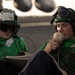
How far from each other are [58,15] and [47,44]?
0.63 ft

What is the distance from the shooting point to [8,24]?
79.5 inches

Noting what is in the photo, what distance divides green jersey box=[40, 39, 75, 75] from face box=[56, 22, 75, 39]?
0.11 ft

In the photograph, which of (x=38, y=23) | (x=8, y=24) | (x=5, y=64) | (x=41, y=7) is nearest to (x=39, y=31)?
(x=38, y=23)

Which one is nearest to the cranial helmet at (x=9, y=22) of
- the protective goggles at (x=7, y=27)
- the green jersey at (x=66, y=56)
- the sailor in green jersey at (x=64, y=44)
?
the protective goggles at (x=7, y=27)

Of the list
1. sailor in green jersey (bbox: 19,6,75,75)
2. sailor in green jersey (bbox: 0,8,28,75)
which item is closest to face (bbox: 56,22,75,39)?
sailor in green jersey (bbox: 19,6,75,75)

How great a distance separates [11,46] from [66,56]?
1.39 ft

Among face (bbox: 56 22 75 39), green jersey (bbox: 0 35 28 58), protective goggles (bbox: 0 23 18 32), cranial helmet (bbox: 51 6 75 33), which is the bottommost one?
green jersey (bbox: 0 35 28 58)

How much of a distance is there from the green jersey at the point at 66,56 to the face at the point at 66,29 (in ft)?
0.11

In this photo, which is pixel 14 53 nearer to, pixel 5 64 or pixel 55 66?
pixel 5 64

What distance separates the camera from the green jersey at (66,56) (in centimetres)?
168

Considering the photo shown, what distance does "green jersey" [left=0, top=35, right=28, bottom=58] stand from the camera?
194cm

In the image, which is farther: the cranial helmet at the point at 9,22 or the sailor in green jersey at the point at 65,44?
the cranial helmet at the point at 9,22

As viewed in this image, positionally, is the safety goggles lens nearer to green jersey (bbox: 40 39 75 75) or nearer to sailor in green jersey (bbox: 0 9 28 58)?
green jersey (bbox: 40 39 75 75)

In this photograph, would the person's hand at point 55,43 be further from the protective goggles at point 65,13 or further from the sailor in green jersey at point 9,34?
the sailor in green jersey at point 9,34
